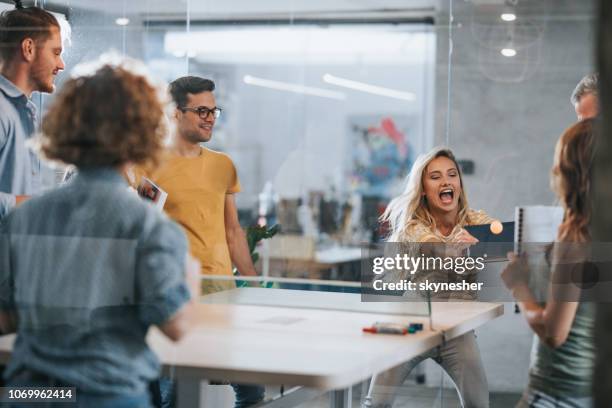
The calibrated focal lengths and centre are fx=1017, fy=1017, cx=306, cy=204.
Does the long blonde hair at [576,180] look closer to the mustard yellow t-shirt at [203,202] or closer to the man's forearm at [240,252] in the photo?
the mustard yellow t-shirt at [203,202]

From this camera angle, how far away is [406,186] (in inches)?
142

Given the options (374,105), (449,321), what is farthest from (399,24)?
(449,321)

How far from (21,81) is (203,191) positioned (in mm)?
725

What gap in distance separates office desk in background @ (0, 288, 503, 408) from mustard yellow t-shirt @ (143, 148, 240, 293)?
134 millimetres

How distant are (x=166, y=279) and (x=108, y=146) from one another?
347 millimetres

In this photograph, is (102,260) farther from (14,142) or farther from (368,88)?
(368,88)

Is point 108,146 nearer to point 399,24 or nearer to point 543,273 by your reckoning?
point 543,273

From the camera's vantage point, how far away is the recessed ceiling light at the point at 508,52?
141 inches

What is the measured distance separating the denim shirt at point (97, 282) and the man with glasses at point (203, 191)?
0.72 m

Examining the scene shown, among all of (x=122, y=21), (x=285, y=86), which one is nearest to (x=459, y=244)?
(x=122, y=21)

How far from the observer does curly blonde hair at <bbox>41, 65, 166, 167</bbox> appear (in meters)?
2.32

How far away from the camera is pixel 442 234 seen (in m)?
3.31

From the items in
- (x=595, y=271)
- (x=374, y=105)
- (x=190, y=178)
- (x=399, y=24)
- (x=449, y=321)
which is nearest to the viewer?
(x=595, y=271)

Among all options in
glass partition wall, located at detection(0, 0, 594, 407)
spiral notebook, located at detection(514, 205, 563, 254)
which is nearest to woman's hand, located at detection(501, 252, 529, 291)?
spiral notebook, located at detection(514, 205, 563, 254)
